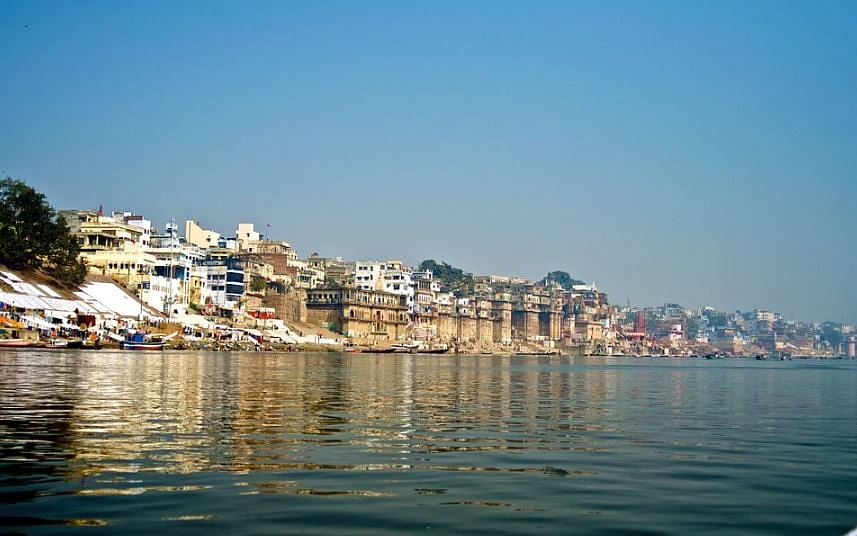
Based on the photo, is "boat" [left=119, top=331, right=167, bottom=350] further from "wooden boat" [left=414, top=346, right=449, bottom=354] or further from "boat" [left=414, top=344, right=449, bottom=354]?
"boat" [left=414, top=344, right=449, bottom=354]

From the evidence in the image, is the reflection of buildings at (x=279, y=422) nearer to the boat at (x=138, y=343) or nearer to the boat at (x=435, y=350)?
the boat at (x=138, y=343)

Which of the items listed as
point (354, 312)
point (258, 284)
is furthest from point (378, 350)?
point (258, 284)

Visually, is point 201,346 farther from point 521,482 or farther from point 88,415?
point 521,482

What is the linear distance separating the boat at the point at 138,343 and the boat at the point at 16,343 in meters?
7.91

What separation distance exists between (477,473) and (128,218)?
11568 centimetres

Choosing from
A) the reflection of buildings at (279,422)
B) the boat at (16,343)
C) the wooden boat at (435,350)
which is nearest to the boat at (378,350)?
the wooden boat at (435,350)

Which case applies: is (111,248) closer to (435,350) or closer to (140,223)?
(140,223)

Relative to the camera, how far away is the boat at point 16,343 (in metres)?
63.1

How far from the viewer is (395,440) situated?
16.4m

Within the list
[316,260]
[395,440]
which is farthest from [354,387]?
[316,260]

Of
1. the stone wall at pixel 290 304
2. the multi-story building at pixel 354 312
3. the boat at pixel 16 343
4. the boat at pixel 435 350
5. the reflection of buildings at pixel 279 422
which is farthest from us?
the boat at pixel 435 350

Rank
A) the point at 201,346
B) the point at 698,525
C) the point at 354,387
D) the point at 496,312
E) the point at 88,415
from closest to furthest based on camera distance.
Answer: the point at 698,525 < the point at 88,415 < the point at 354,387 < the point at 201,346 < the point at 496,312

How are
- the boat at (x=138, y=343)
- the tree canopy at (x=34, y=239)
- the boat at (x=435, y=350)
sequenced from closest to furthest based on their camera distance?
the boat at (x=138, y=343)
the tree canopy at (x=34, y=239)
the boat at (x=435, y=350)

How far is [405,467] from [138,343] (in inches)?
2533
